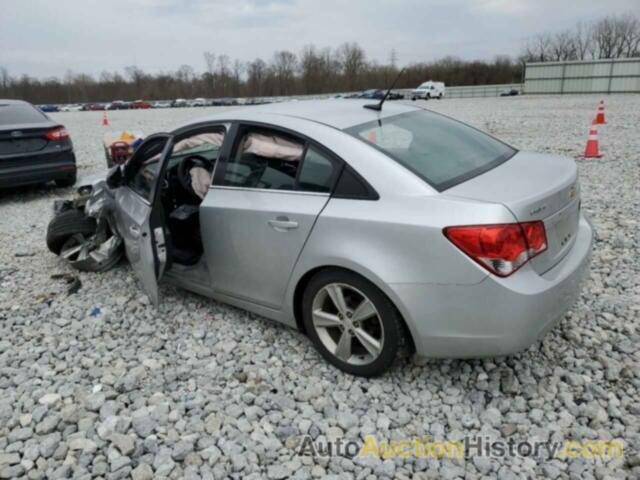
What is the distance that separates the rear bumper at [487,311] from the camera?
2320mm

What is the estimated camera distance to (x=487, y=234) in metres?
2.29

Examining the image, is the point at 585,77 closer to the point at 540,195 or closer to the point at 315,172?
the point at 540,195

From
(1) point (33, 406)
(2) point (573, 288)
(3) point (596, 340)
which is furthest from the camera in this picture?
(3) point (596, 340)

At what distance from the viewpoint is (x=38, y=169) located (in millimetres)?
7508

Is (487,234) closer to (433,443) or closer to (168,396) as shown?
(433,443)

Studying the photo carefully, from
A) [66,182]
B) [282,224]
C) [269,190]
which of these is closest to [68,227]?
[269,190]

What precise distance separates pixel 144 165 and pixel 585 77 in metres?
45.7

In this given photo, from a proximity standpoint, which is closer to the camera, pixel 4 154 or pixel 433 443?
pixel 433 443

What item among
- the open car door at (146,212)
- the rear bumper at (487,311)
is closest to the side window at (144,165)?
the open car door at (146,212)

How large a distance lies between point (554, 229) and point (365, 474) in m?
1.54

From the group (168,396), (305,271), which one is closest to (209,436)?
(168,396)

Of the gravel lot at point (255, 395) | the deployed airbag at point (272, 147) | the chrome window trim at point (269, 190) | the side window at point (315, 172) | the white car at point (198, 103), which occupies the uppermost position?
the white car at point (198, 103)

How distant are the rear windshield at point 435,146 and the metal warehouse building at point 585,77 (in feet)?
144

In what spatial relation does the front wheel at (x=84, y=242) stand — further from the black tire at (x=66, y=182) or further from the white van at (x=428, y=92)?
the white van at (x=428, y=92)
